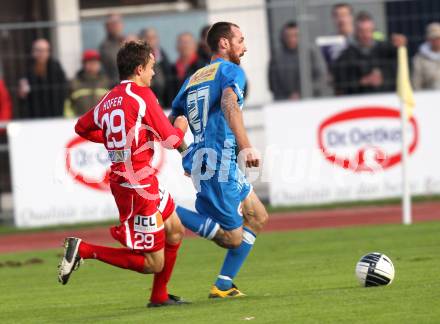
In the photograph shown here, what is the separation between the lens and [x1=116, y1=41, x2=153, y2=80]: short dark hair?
9406 millimetres

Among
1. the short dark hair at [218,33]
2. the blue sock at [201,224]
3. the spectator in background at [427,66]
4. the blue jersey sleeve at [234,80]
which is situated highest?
the short dark hair at [218,33]

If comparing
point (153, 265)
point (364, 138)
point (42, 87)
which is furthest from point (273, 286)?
point (42, 87)

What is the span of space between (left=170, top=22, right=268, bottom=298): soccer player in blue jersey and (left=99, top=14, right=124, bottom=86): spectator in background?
29.3 ft

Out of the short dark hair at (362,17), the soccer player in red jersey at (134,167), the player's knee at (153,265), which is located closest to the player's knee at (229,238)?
the soccer player in red jersey at (134,167)

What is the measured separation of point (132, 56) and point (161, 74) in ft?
32.1

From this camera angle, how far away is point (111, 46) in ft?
62.8

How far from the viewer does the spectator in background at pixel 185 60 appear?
1919 cm

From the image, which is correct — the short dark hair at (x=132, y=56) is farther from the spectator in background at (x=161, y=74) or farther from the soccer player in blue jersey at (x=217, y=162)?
the spectator in background at (x=161, y=74)

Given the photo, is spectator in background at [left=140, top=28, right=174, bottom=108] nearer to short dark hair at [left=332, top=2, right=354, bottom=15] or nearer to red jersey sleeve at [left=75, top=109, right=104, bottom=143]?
short dark hair at [left=332, top=2, right=354, bottom=15]

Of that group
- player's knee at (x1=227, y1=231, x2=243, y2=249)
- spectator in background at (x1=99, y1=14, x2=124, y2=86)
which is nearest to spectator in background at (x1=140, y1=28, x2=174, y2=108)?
spectator in background at (x1=99, y1=14, x2=124, y2=86)

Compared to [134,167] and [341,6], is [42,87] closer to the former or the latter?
[341,6]

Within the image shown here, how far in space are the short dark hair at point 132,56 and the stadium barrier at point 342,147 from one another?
979 centimetres

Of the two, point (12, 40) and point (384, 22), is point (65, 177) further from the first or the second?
point (384, 22)

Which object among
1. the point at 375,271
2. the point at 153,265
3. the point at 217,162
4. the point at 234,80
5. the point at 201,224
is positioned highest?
the point at 234,80
